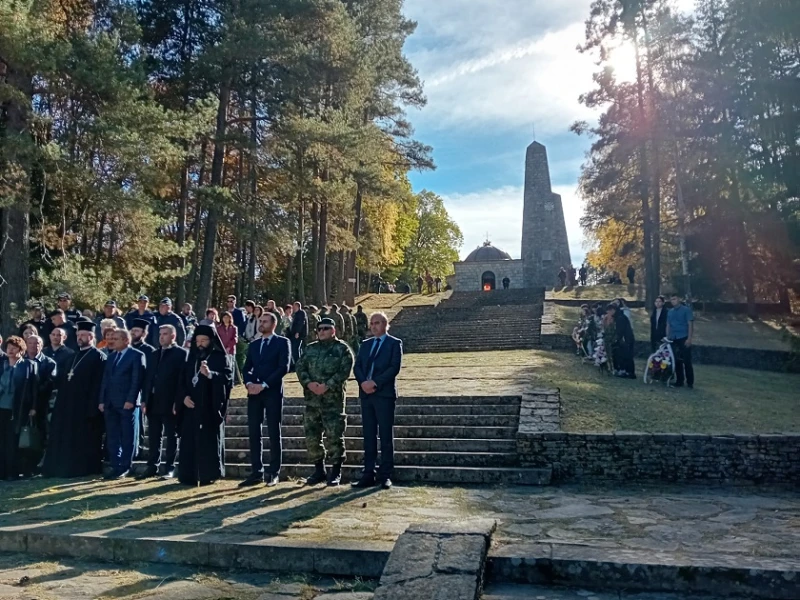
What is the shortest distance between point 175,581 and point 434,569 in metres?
1.75

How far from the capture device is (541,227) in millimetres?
46094

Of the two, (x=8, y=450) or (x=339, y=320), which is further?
(x=339, y=320)

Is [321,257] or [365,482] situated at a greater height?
[321,257]

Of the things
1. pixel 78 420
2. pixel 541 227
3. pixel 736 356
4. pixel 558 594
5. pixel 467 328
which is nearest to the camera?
pixel 558 594

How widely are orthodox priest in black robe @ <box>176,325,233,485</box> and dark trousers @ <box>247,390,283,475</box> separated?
39 cm

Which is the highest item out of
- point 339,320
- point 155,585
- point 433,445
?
point 339,320

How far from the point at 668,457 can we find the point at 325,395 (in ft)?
11.7

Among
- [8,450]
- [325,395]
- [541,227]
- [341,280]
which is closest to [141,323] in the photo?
[8,450]

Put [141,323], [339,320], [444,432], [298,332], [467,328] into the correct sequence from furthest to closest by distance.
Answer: [467,328]
[339,320]
[298,332]
[141,323]
[444,432]

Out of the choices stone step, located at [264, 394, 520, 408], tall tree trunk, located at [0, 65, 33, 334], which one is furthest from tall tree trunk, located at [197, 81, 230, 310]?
stone step, located at [264, 394, 520, 408]

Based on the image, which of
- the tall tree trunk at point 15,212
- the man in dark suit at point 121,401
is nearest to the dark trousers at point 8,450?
the man in dark suit at point 121,401

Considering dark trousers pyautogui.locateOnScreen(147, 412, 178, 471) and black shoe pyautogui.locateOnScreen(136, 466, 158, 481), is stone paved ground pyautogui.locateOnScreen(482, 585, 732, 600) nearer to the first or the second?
dark trousers pyautogui.locateOnScreen(147, 412, 178, 471)

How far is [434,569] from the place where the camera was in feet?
11.8

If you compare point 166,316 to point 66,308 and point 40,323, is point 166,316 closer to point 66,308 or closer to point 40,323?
point 66,308
